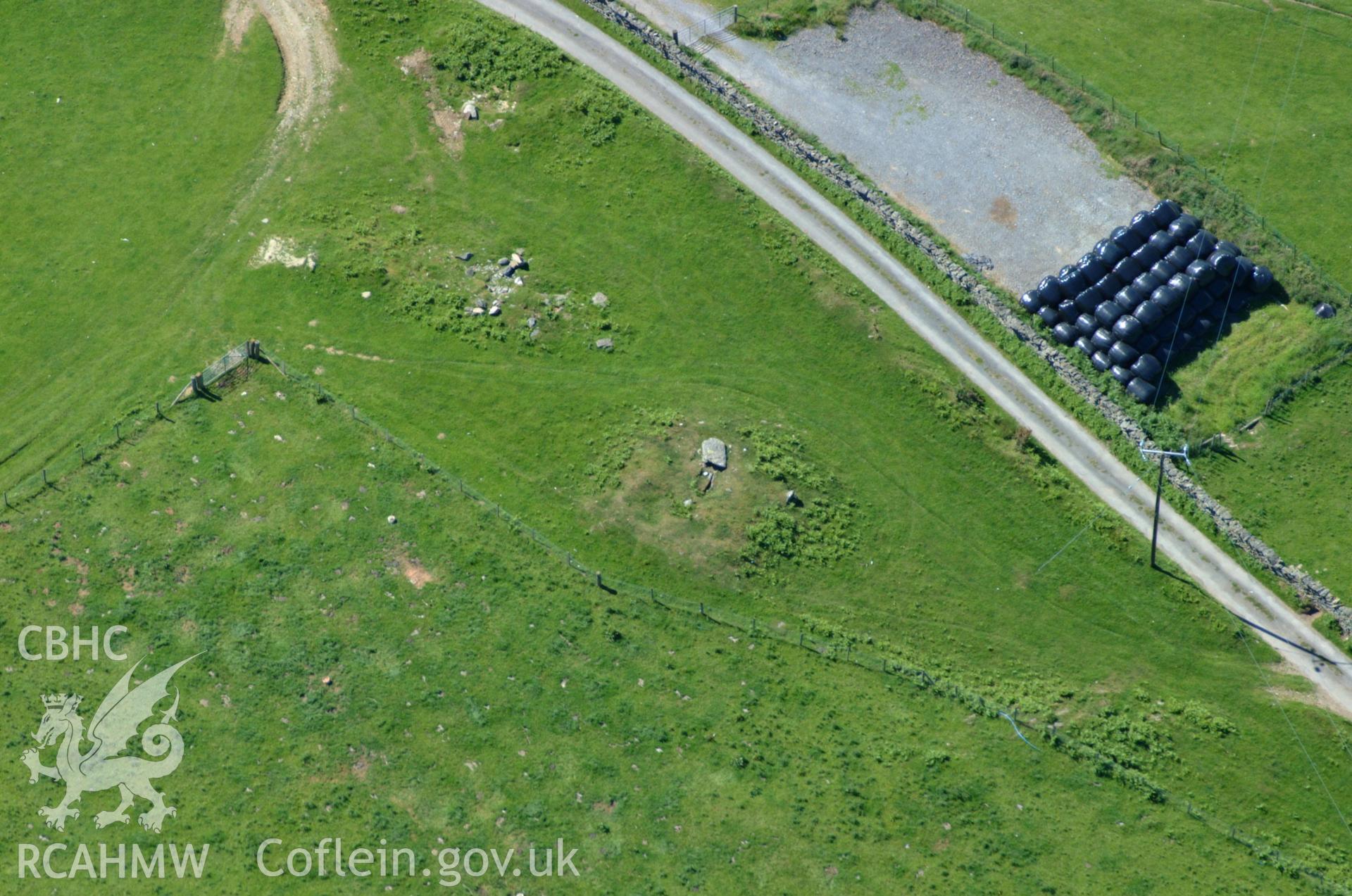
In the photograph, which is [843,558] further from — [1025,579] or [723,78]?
[723,78]

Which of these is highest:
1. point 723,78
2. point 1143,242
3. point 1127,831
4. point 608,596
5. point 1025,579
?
point 723,78

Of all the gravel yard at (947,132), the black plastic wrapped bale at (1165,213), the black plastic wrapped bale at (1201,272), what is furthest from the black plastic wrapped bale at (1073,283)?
the black plastic wrapped bale at (1165,213)

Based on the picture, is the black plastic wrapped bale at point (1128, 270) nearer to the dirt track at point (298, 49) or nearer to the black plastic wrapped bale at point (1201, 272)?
the black plastic wrapped bale at point (1201, 272)

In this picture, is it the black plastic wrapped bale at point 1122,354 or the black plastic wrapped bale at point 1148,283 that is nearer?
the black plastic wrapped bale at point 1122,354

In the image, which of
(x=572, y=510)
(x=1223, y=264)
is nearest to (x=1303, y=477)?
(x=1223, y=264)

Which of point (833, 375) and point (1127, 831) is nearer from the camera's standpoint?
point (1127, 831)

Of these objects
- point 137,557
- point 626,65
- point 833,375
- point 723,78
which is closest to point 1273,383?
point 833,375

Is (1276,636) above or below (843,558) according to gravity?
below

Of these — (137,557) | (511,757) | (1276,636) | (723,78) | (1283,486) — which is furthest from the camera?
(723,78)

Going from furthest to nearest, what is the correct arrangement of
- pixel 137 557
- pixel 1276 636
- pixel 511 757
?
pixel 1276 636
pixel 137 557
pixel 511 757
